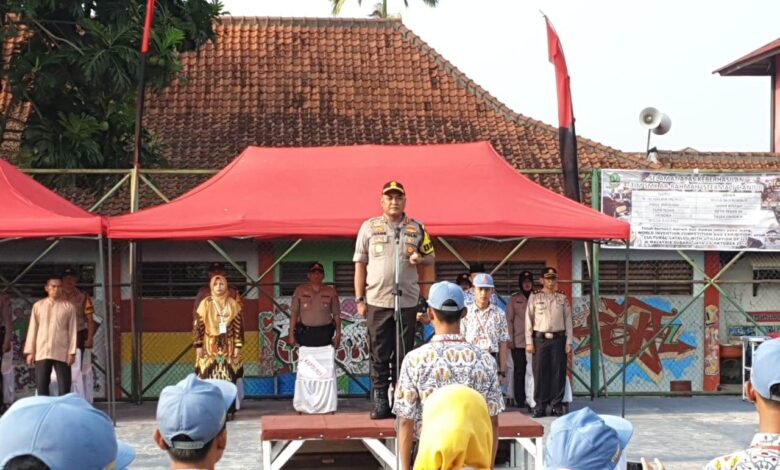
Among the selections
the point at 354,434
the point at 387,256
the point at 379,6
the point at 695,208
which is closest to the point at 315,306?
the point at 387,256

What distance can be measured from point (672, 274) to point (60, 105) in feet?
29.0

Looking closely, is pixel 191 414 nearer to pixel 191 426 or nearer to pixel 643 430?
pixel 191 426

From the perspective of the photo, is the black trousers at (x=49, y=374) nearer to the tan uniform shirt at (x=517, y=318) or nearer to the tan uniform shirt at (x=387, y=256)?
the tan uniform shirt at (x=387, y=256)

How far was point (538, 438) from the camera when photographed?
30.0ft

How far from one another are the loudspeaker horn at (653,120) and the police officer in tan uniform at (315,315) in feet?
30.4

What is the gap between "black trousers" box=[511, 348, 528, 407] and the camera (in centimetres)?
1423

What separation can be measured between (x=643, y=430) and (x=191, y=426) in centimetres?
958

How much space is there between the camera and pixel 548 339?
43.4 ft

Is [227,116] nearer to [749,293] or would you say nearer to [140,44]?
[140,44]

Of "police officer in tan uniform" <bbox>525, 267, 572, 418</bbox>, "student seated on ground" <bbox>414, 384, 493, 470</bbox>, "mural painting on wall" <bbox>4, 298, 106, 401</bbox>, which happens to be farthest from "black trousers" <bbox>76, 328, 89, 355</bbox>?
"student seated on ground" <bbox>414, 384, 493, 470</bbox>

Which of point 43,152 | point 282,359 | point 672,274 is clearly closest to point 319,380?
point 282,359

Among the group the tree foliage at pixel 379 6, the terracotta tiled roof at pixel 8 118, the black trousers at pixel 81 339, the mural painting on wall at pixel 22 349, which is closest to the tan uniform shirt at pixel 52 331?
the black trousers at pixel 81 339

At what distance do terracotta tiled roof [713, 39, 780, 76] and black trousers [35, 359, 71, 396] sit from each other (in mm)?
17492

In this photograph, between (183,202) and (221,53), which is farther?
(221,53)
